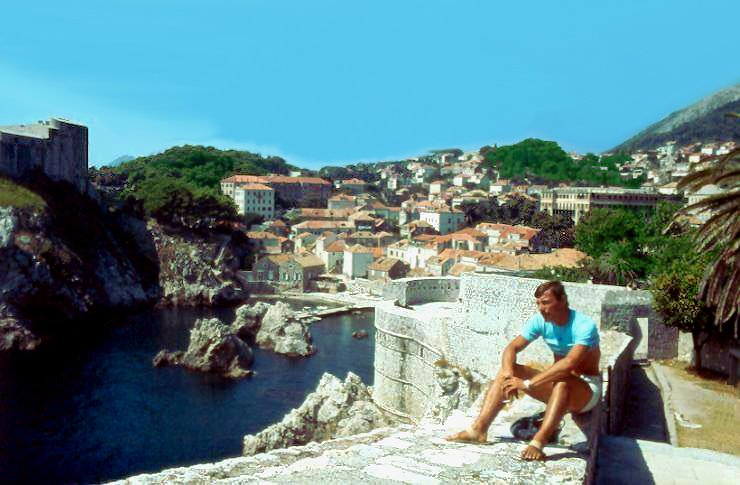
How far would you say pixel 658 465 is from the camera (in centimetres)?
738

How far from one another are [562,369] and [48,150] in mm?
64686

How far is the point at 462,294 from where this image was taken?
18406 millimetres

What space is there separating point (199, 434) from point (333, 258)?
46882 millimetres

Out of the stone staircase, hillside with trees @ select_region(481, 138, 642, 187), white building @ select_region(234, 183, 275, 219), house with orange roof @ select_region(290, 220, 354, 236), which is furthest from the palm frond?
hillside with trees @ select_region(481, 138, 642, 187)

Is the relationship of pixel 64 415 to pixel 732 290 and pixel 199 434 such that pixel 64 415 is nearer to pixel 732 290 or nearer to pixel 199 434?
pixel 199 434

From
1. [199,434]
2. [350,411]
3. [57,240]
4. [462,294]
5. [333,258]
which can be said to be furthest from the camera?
[333,258]

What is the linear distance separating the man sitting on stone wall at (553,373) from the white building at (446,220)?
82.8 meters

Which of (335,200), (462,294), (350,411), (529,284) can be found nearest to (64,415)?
(350,411)

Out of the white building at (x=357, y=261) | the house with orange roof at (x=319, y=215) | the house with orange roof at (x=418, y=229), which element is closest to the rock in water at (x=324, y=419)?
the white building at (x=357, y=261)

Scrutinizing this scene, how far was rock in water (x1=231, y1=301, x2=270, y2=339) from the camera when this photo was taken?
44.3m

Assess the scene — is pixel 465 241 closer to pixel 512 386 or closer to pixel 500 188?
pixel 500 188

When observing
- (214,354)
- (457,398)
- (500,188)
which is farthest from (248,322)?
A: (500,188)

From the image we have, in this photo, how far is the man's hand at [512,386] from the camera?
209 inches

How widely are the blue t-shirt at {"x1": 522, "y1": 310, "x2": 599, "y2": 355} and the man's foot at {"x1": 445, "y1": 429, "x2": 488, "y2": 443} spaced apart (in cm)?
88
